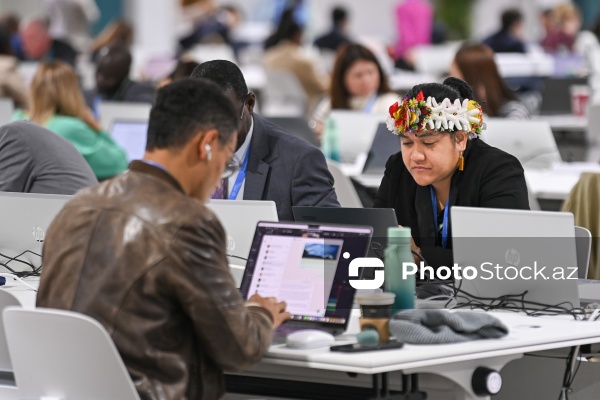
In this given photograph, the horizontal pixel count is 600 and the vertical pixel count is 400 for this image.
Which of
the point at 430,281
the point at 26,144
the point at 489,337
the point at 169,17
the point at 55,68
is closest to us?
the point at 489,337

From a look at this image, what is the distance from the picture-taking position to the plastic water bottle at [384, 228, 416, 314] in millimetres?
3068

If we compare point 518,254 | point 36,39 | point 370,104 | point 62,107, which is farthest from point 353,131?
Answer: point 36,39

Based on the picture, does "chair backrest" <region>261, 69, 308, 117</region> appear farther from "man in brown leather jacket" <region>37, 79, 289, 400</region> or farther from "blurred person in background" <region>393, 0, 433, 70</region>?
"man in brown leather jacket" <region>37, 79, 289, 400</region>

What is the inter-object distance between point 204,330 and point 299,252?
1.66 feet

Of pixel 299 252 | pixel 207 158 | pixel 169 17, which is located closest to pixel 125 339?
pixel 207 158

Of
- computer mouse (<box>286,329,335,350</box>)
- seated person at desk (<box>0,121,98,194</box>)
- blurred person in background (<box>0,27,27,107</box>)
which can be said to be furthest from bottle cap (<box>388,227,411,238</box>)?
blurred person in background (<box>0,27,27,107</box>)

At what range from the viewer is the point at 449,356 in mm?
2754

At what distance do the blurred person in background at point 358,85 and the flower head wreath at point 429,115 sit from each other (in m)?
3.63

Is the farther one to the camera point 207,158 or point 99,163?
point 99,163

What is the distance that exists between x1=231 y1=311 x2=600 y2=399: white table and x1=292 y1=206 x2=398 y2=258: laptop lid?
446 mm

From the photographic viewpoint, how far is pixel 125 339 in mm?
2549

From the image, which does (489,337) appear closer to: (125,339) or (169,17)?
(125,339)

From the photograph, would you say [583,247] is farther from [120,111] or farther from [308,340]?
[120,111]

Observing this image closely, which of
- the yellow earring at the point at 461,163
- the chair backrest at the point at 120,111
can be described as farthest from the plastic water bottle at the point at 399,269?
the chair backrest at the point at 120,111
